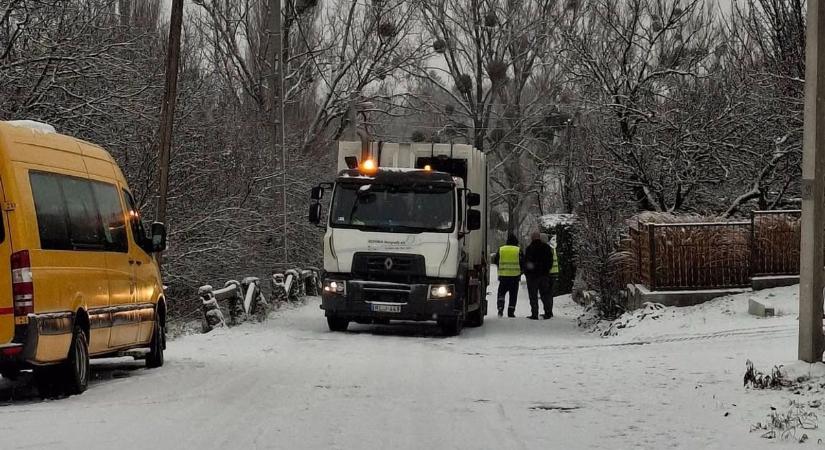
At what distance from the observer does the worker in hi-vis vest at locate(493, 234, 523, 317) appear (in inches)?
1043

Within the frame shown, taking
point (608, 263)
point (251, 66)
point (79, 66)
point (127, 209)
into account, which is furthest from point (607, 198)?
point (251, 66)

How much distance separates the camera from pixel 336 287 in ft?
65.2

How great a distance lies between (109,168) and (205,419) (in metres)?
4.68

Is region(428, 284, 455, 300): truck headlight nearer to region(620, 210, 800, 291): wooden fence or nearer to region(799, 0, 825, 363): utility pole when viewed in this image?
region(620, 210, 800, 291): wooden fence

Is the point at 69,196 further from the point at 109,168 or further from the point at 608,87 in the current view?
the point at 608,87

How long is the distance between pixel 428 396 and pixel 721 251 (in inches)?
436

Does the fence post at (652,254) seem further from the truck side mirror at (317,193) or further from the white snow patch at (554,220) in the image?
the white snow patch at (554,220)

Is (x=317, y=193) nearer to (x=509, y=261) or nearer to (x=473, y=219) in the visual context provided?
(x=473, y=219)

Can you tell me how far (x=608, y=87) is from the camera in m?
27.5

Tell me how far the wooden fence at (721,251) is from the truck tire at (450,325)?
11.7ft

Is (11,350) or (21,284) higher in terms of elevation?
(21,284)

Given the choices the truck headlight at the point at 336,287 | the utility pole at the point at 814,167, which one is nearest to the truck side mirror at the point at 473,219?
the truck headlight at the point at 336,287

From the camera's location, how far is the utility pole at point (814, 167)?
10523mm

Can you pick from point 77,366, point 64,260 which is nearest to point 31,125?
point 64,260
